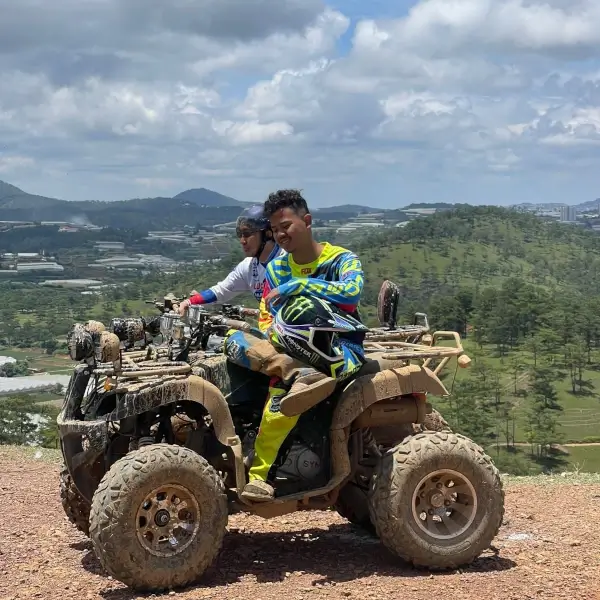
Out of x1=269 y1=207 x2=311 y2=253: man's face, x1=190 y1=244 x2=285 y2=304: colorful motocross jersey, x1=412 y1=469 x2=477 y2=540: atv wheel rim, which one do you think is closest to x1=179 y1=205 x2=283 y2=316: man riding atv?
x1=190 y1=244 x2=285 y2=304: colorful motocross jersey

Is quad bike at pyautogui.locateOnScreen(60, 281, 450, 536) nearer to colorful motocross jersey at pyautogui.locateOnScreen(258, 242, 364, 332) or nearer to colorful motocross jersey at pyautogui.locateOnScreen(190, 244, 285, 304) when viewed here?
colorful motocross jersey at pyautogui.locateOnScreen(258, 242, 364, 332)

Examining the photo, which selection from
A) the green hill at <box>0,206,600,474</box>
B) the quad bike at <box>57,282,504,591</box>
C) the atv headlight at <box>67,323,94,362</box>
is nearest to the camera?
the quad bike at <box>57,282,504,591</box>

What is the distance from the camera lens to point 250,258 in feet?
28.0

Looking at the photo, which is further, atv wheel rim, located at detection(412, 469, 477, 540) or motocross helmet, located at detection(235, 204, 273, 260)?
motocross helmet, located at detection(235, 204, 273, 260)

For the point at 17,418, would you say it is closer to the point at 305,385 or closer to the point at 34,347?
the point at 305,385

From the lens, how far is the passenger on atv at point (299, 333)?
6094 mm

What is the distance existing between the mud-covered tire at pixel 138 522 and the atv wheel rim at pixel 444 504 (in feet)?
4.61

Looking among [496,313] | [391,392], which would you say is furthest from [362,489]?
[496,313]

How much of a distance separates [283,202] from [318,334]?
0.98 meters

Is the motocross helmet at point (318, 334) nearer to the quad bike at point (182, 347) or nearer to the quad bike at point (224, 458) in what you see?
the quad bike at point (224, 458)

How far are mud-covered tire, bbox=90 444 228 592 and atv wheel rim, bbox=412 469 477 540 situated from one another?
1405 millimetres

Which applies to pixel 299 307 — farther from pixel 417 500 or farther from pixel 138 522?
pixel 138 522

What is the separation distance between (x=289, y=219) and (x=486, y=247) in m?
155

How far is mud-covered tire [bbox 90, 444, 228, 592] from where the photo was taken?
18.6ft
